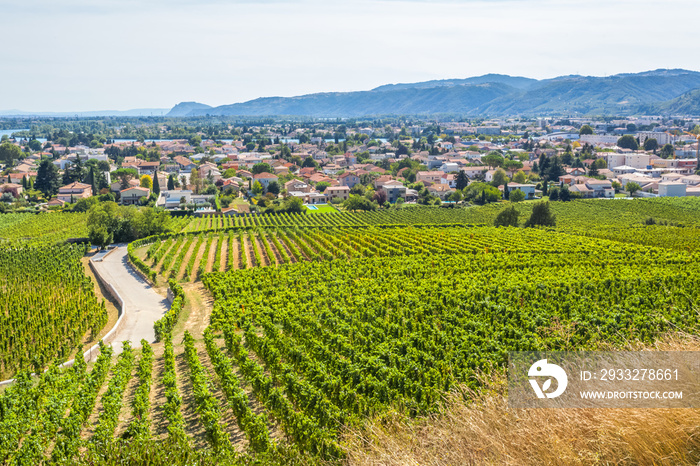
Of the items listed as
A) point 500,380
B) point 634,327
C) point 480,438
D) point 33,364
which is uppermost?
point 480,438

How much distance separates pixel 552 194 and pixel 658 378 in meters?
78.5

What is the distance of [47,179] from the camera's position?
3056 inches

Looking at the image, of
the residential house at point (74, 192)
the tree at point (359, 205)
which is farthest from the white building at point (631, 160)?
the residential house at point (74, 192)

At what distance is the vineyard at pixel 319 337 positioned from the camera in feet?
34.6

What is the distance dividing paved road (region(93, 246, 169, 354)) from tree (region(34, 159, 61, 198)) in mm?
49744

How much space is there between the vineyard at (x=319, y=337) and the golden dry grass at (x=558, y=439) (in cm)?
259

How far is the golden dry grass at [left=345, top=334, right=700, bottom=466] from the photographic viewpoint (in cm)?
438

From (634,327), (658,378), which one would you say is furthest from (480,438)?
(634,327)

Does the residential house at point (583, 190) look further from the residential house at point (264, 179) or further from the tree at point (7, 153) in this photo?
the tree at point (7, 153)

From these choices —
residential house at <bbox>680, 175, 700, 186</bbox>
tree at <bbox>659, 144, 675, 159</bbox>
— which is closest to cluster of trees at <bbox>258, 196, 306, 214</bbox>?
residential house at <bbox>680, 175, 700, 186</bbox>

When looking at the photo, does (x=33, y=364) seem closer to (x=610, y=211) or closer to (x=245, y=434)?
(x=245, y=434)

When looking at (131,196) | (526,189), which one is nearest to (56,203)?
(131,196)

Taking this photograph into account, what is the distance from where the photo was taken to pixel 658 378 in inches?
206

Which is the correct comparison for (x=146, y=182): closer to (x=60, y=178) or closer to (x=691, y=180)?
(x=60, y=178)
